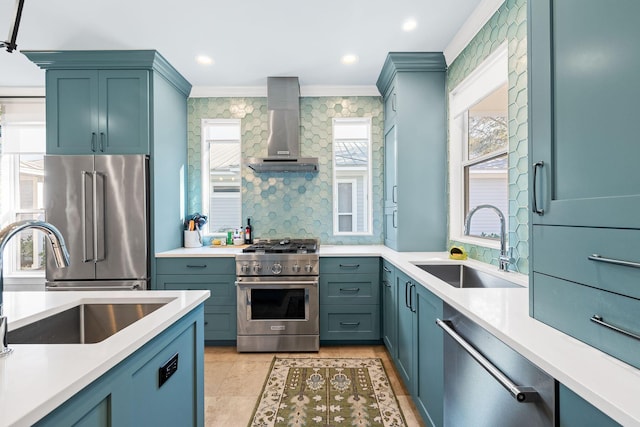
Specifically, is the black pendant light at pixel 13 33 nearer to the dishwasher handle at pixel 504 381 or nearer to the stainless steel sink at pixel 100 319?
the stainless steel sink at pixel 100 319

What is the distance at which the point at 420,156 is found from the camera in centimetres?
283

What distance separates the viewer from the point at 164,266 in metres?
2.82

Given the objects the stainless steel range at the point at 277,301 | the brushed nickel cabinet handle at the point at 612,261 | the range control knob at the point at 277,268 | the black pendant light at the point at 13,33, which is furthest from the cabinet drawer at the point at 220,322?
the brushed nickel cabinet handle at the point at 612,261

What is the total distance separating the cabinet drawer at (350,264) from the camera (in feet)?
9.42

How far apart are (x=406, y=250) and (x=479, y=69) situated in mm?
1575

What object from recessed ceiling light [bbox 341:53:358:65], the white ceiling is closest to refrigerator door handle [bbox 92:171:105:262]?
the white ceiling

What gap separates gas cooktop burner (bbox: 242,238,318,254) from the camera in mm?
2928

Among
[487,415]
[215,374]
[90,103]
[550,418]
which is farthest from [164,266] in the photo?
[550,418]

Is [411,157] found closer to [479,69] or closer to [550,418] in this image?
[479,69]

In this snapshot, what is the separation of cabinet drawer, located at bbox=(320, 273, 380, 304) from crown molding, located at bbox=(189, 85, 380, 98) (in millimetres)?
2033

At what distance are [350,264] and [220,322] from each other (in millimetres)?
1354

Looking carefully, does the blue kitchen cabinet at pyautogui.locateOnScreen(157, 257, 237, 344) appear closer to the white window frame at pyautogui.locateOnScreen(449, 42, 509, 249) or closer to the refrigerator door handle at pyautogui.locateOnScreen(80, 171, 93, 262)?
the refrigerator door handle at pyautogui.locateOnScreen(80, 171, 93, 262)

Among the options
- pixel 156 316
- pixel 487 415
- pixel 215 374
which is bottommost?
pixel 215 374

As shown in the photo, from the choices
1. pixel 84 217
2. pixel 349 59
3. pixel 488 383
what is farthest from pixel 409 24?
pixel 84 217
